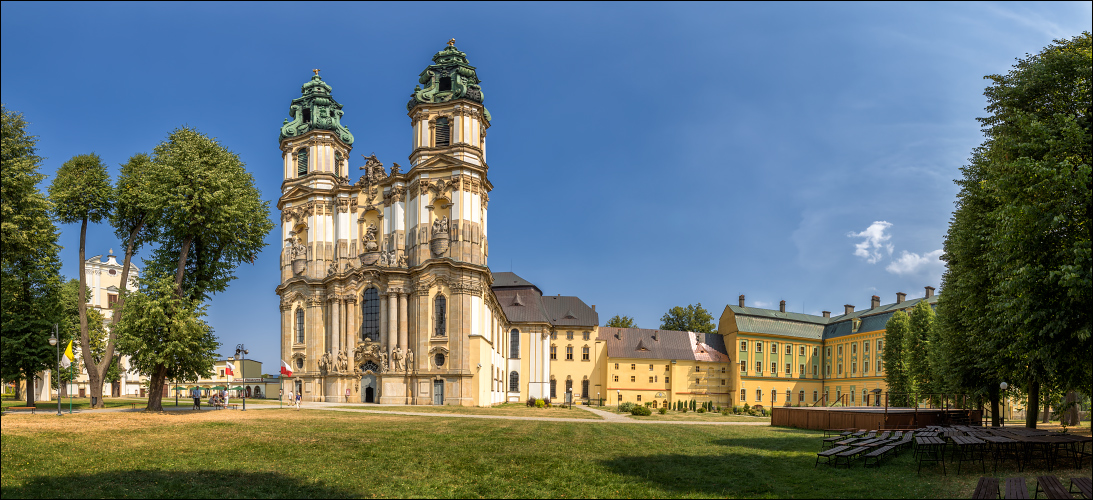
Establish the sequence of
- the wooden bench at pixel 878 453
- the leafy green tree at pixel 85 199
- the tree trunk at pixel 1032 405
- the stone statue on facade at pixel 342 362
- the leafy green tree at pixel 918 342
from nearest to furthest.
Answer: the wooden bench at pixel 878 453
the tree trunk at pixel 1032 405
the leafy green tree at pixel 85 199
the leafy green tree at pixel 918 342
the stone statue on facade at pixel 342 362

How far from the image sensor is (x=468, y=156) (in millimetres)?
62594

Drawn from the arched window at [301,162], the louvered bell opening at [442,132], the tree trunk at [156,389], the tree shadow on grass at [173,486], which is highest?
the louvered bell opening at [442,132]

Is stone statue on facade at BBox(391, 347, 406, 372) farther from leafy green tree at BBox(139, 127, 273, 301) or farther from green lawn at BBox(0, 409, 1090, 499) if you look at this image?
green lawn at BBox(0, 409, 1090, 499)

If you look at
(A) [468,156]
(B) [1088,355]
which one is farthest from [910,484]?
(A) [468,156]

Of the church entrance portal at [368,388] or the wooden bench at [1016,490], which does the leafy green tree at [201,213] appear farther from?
the wooden bench at [1016,490]

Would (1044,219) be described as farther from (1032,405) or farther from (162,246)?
(162,246)

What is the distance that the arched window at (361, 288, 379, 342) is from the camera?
63000 millimetres

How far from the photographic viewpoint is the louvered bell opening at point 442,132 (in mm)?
63938

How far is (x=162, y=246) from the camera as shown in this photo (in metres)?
36.8

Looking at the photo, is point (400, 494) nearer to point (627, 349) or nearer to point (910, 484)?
point (910, 484)

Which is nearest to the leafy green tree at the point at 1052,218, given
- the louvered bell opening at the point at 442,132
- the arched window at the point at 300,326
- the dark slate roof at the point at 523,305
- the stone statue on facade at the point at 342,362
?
the louvered bell opening at the point at 442,132

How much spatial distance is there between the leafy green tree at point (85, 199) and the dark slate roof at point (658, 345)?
2479 inches

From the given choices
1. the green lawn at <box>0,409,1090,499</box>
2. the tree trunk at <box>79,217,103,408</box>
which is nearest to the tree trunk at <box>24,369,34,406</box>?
the tree trunk at <box>79,217,103,408</box>

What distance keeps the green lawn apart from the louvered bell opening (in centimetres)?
4188
